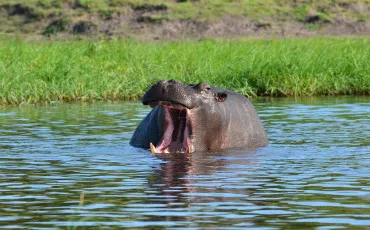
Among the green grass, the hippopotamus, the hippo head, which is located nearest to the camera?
the hippopotamus

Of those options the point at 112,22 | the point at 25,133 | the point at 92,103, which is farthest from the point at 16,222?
the point at 112,22

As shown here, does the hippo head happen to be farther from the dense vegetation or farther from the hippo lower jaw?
the dense vegetation

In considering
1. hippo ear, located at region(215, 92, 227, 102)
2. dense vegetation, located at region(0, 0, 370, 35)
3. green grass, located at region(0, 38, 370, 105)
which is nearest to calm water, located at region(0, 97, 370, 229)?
hippo ear, located at region(215, 92, 227, 102)

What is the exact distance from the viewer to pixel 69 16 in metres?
33.4

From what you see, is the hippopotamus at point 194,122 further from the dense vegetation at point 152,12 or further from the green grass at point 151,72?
the dense vegetation at point 152,12

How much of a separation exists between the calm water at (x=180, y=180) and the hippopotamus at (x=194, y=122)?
195 millimetres

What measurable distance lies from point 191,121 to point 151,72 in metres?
7.60

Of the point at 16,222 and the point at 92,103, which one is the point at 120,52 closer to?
the point at 92,103

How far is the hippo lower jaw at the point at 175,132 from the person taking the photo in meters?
9.27

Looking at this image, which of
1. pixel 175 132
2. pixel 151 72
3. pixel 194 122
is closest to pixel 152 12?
pixel 151 72

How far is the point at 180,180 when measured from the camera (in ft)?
24.8

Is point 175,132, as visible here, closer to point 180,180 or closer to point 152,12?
point 180,180

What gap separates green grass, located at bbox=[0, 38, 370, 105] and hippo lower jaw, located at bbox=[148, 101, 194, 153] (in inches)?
232

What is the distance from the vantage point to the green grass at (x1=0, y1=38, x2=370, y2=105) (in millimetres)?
15523
